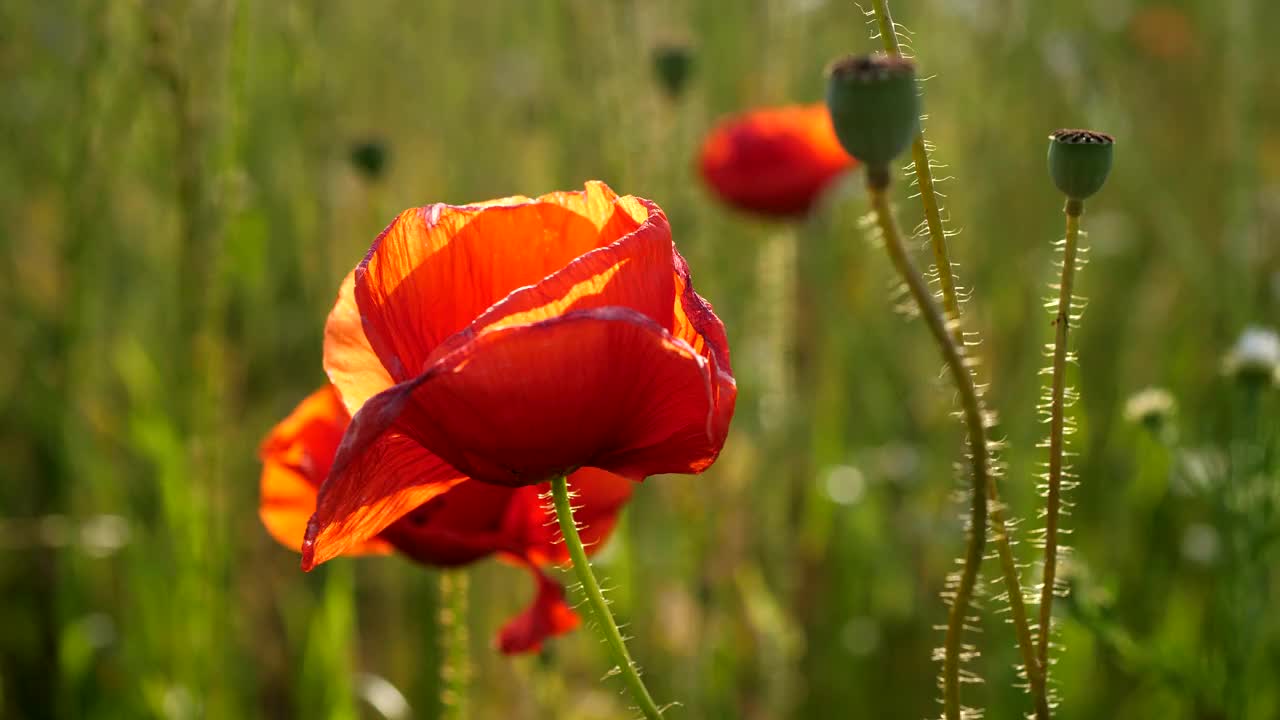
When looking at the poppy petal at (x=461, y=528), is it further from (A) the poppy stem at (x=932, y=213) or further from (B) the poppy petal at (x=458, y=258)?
(A) the poppy stem at (x=932, y=213)

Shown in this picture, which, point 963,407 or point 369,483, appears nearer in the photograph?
point 963,407

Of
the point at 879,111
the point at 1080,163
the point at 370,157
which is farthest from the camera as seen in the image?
the point at 370,157

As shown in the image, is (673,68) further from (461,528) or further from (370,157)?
(461,528)

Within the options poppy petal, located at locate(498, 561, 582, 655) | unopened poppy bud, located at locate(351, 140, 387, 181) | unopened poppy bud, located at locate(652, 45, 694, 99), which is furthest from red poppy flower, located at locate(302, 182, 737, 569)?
unopened poppy bud, located at locate(652, 45, 694, 99)

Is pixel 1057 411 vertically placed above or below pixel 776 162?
below

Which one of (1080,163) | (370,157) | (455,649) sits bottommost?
(455,649)

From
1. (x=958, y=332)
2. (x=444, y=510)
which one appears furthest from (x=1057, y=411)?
(x=444, y=510)
